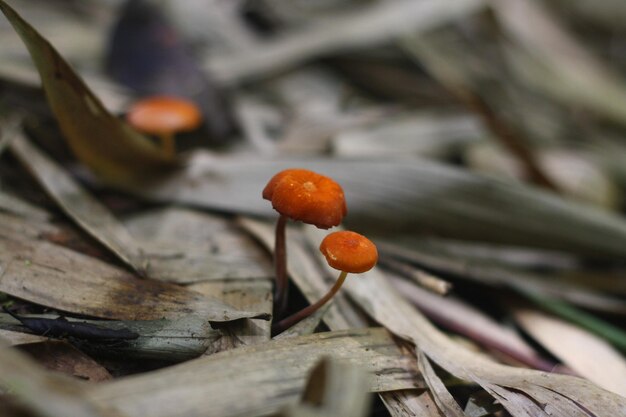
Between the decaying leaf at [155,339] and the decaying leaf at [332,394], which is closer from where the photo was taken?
the decaying leaf at [332,394]

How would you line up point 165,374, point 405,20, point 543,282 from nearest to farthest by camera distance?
point 165,374
point 543,282
point 405,20

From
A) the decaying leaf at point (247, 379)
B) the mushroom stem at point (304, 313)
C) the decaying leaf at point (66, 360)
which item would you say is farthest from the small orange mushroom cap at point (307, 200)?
the decaying leaf at point (66, 360)

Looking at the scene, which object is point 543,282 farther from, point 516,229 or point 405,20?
point 405,20

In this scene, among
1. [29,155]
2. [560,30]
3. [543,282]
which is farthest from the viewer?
[560,30]

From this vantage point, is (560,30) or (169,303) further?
(560,30)

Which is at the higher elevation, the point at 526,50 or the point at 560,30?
the point at 560,30

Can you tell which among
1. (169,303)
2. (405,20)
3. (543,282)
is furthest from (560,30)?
(169,303)

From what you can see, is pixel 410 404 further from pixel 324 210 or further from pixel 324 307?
pixel 324 210

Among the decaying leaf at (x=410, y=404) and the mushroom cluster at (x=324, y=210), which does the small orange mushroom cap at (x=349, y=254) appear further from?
the decaying leaf at (x=410, y=404)

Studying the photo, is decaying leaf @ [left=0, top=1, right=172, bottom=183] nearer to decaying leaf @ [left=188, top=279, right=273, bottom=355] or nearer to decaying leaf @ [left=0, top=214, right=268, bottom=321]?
decaying leaf @ [left=0, top=214, right=268, bottom=321]
